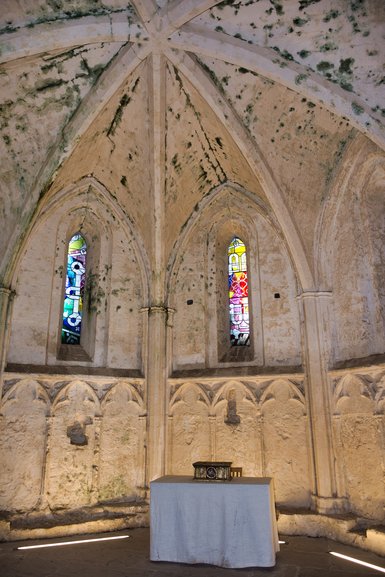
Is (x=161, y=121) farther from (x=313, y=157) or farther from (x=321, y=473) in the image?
(x=321, y=473)

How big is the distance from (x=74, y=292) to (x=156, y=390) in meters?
2.48

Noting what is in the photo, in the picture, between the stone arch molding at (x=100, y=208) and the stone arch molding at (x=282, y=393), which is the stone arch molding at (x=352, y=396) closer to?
the stone arch molding at (x=282, y=393)

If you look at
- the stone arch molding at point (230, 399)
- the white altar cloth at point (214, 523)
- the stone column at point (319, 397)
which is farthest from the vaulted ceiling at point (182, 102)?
the white altar cloth at point (214, 523)

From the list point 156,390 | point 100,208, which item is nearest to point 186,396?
point 156,390

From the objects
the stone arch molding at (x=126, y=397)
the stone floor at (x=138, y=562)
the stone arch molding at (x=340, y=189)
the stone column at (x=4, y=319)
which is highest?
the stone arch molding at (x=340, y=189)

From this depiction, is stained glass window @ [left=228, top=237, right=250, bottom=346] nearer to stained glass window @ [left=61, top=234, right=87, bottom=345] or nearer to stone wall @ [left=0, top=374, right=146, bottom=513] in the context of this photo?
stone wall @ [left=0, top=374, right=146, bottom=513]

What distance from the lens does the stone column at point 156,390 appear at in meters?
8.38

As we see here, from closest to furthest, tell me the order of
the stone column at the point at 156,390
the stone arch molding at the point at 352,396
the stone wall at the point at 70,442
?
the stone arch molding at the point at 352,396, the stone wall at the point at 70,442, the stone column at the point at 156,390

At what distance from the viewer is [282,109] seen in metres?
7.76

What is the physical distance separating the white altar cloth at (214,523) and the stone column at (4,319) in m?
3.30

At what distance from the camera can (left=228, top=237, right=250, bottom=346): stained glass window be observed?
9.27m

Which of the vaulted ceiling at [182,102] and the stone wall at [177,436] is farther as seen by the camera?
the stone wall at [177,436]

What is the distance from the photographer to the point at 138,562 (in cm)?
590

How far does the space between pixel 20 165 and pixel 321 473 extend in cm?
699
